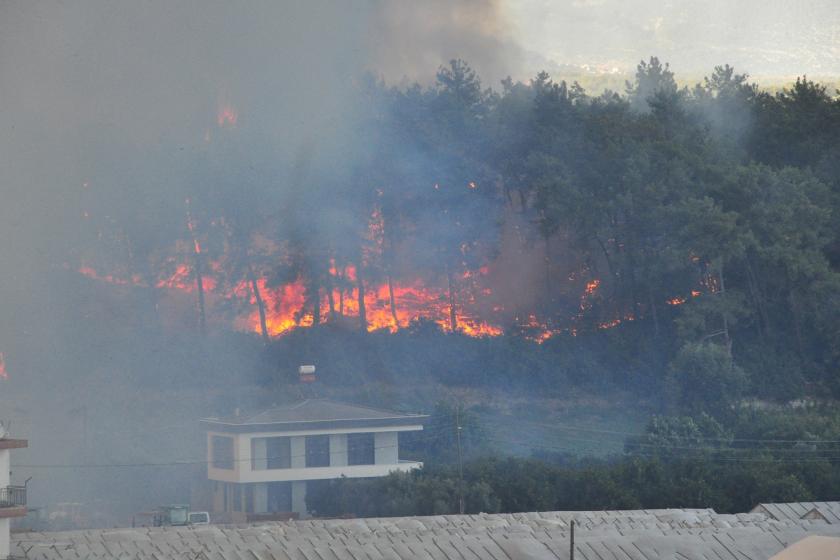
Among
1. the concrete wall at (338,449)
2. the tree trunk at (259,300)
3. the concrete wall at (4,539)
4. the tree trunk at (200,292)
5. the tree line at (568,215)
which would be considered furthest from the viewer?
the tree trunk at (259,300)

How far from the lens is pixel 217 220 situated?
7156 centimetres

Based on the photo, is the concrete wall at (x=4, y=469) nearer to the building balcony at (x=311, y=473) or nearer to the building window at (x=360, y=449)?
the building balcony at (x=311, y=473)

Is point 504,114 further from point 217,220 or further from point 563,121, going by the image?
point 217,220

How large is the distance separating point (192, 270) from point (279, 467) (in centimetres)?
1673

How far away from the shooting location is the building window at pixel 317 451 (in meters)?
57.4

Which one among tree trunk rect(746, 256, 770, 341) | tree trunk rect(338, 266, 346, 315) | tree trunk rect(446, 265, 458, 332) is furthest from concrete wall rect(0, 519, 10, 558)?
tree trunk rect(746, 256, 770, 341)

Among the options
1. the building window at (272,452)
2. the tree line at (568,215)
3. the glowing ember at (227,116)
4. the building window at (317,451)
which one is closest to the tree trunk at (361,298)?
the tree line at (568,215)

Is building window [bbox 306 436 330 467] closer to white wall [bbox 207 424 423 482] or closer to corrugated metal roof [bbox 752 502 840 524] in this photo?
white wall [bbox 207 424 423 482]

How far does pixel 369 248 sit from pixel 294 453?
16892mm

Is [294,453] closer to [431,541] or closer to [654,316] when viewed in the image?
[654,316]

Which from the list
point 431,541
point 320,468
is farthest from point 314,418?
point 431,541

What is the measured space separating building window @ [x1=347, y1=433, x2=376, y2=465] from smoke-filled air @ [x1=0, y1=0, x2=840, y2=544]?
2.60 metres

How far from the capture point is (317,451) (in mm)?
57562

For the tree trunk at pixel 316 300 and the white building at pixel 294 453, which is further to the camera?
the tree trunk at pixel 316 300
